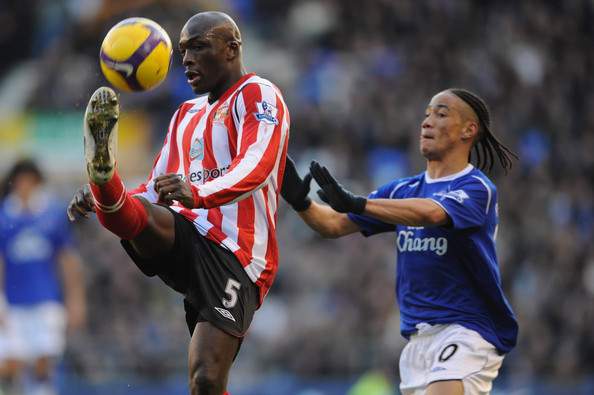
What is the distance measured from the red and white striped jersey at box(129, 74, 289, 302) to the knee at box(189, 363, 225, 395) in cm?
58

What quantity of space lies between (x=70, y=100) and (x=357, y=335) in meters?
7.39

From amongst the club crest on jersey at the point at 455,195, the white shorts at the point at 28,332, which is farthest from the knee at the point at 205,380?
the white shorts at the point at 28,332

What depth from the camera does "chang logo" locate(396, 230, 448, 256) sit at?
17.1 ft

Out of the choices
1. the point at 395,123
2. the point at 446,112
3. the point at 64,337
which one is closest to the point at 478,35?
the point at 395,123

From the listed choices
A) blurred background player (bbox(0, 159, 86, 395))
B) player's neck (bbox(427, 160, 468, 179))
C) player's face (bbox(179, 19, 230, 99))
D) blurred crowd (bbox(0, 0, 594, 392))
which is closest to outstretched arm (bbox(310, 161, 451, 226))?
player's neck (bbox(427, 160, 468, 179))

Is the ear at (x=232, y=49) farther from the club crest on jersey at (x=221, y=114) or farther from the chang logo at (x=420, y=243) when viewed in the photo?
the chang logo at (x=420, y=243)

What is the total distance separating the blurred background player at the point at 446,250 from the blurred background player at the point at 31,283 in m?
4.69

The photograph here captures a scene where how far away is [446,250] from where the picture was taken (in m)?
5.19

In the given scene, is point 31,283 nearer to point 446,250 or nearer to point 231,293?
point 231,293

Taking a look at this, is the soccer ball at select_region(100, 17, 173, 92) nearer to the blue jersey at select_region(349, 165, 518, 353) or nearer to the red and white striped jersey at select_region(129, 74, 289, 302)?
the red and white striped jersey at select_region(129, 74, 289, 302)

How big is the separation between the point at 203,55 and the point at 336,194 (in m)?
1.06

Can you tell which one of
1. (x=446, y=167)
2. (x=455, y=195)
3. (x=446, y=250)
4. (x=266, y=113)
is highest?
(x=266, y=113)

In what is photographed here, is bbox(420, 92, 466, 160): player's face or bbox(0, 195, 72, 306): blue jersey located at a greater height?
bbox(420, 92, 466, 160): player's face

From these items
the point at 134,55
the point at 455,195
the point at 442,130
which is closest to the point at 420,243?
the point at 455,195
